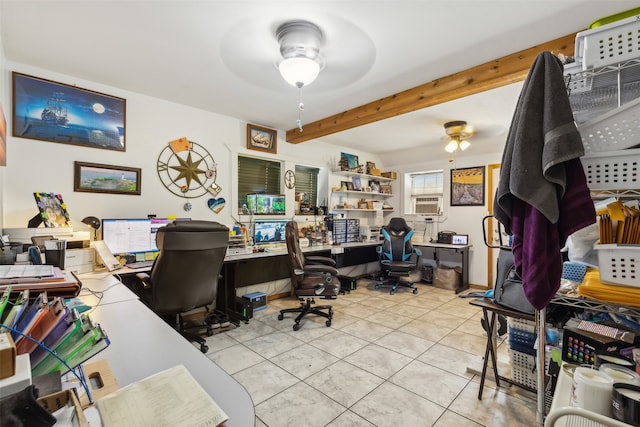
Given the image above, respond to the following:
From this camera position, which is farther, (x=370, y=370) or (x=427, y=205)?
(x=427, y=205)

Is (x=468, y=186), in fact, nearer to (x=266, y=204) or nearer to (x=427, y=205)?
(x=427, y=205)

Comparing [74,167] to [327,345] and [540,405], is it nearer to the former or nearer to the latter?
[327,345]

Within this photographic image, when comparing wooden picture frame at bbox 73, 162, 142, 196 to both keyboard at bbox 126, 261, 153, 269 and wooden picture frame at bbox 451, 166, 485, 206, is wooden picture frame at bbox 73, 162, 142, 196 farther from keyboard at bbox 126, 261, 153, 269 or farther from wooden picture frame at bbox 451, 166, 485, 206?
wooden picture frame at bbox 451, 166, 485, 206

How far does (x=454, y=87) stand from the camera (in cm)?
258

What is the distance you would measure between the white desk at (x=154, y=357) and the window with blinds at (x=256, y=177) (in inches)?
105

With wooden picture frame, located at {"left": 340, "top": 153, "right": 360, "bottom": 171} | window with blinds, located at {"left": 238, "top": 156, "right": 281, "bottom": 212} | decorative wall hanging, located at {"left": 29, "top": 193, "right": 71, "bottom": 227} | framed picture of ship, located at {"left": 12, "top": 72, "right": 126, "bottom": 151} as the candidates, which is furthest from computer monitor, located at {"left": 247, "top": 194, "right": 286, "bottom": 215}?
decorative wall hanging, located at {"left": 29, "top": 193, "right": 71, "bottom": 227}

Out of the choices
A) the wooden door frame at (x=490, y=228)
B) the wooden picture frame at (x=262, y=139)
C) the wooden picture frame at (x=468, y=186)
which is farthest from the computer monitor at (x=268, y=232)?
the wooden door frame at (x=490, y=228)

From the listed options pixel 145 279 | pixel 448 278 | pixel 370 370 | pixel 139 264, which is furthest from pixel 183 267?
pixel 448 278

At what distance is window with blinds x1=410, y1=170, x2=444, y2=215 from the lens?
18.2 ft

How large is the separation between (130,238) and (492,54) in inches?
140

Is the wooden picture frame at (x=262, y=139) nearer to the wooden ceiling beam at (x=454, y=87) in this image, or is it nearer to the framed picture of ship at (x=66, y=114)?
the wooden ceiling beam at (x=454, y=87)

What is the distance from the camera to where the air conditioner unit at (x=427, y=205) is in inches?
219

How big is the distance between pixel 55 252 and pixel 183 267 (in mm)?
805

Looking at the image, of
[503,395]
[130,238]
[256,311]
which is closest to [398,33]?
[503,395]
